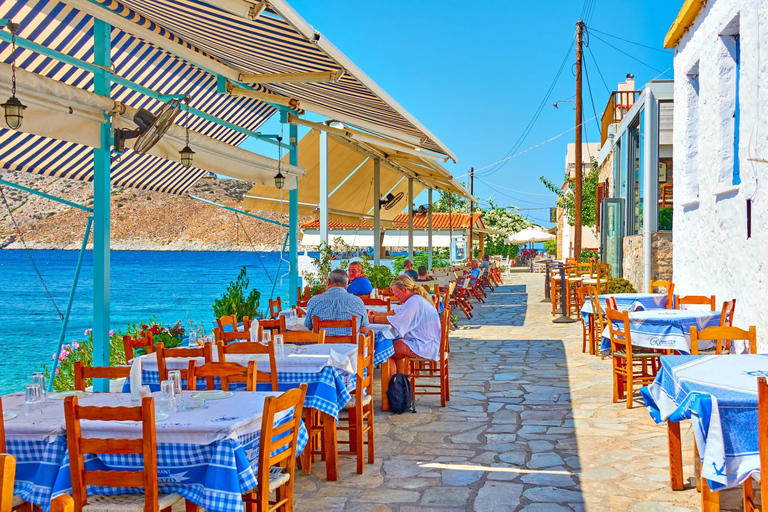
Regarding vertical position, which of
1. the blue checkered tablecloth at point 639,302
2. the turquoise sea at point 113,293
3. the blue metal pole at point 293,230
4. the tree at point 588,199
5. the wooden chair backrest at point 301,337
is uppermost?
the tree at point 588,199

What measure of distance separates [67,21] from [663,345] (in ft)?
18.8

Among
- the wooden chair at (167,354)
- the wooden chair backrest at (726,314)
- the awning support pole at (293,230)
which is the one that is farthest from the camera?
the awning support pole at (293,230)

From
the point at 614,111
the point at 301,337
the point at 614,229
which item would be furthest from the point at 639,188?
the point at 301,337

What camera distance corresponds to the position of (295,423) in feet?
11.4

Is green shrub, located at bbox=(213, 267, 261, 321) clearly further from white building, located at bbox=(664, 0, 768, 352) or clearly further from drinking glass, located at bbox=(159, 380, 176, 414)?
white building, located at bbox=(664, 0, 768, 352)

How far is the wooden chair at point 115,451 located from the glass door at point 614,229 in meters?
13.7

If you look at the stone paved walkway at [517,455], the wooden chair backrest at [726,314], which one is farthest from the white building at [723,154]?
the stone paved walkway at [517,455]

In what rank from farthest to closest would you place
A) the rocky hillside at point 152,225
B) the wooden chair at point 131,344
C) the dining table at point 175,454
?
the rocky hillside at point 152,225 < the wooden chair at point 131,344 < the dining table at point 175,454

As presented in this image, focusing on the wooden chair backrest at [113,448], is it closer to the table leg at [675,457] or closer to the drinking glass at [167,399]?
the drinking glass at [167,399]

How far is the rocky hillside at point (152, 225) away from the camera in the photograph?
2365 inches

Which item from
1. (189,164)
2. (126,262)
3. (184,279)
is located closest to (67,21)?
(189,164)

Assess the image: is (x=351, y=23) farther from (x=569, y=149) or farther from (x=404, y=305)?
(x=404, y=305)

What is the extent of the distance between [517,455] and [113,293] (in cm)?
4735

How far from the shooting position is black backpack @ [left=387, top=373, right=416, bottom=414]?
20.7ft
